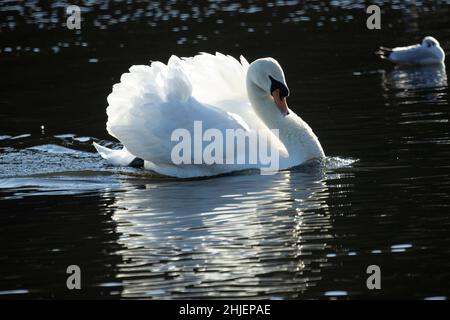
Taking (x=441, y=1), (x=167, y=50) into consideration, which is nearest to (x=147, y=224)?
(x=167, y=50)

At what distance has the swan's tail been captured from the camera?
13.6m

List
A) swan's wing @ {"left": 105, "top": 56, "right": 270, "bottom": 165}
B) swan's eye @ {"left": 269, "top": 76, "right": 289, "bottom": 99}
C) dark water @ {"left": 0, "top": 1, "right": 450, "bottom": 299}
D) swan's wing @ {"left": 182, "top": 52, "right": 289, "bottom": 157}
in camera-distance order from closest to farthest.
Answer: dark water @ {"left": 0, "top": 1, "right": 450, "bottom": 299}
swan's wing @ {"left": 105, "top": 56, "right": 270, "bottom": 165}
swan's eye @ {"left": 269, "top": 76, "right": 289, "bottom": 99}
swan's wing @ {"left": 182, "top": 52, "right": 289, "bottom": 157}

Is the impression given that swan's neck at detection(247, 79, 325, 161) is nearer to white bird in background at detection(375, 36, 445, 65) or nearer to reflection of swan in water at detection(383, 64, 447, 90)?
reflection of swan in water at detection(383, 64, 447, 90)

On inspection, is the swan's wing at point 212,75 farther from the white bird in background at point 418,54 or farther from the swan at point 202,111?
the white bird in background at point 418,54

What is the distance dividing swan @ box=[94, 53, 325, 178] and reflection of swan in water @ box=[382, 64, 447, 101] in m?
4.56

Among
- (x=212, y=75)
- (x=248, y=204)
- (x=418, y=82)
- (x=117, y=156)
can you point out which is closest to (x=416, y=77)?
(x=418, y=82)

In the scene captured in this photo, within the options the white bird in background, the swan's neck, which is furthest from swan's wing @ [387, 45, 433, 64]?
the swan's neck

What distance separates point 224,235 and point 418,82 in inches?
420

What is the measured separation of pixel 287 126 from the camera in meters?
13.2

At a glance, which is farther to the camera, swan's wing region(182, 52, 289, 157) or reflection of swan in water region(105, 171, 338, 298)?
swan's wing region(182, 52, 289, 157)

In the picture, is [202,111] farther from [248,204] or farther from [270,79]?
[248,204]

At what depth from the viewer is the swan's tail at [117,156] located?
1364cm

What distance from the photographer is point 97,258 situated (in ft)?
30.2

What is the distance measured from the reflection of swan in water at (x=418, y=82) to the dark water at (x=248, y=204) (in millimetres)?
71
